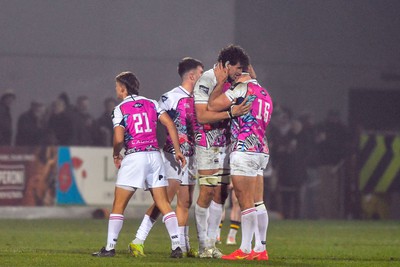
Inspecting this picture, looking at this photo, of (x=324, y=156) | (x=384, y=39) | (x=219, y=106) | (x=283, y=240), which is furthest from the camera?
(x=384, y=39)

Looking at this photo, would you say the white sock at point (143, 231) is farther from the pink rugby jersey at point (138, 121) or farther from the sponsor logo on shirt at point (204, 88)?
the sponsor logo on shirt at point (204, 88)

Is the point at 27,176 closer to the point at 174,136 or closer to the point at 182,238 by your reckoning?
the point at 182,238

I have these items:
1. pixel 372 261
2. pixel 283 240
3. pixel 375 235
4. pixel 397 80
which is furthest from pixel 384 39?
pixel 372 261

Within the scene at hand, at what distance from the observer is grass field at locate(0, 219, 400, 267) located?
1259cm

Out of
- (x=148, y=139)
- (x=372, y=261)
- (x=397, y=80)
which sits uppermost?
(x=397, y=80)

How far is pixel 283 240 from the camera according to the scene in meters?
17.9

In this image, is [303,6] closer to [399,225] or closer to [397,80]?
[397,80]

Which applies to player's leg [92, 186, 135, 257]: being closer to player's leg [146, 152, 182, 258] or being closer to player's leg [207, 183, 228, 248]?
player's leg [146, 152, 182, 258]

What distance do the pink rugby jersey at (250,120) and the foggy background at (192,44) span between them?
1425cm

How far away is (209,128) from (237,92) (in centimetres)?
60

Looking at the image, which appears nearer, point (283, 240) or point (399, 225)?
point (283, 240)

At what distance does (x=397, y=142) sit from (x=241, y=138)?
17226 millimetres

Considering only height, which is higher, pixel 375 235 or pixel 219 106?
pixel 219 106

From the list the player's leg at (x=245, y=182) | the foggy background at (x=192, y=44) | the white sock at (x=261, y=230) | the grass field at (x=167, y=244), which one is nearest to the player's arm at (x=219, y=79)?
the player's leg at (x=245, y=182)
